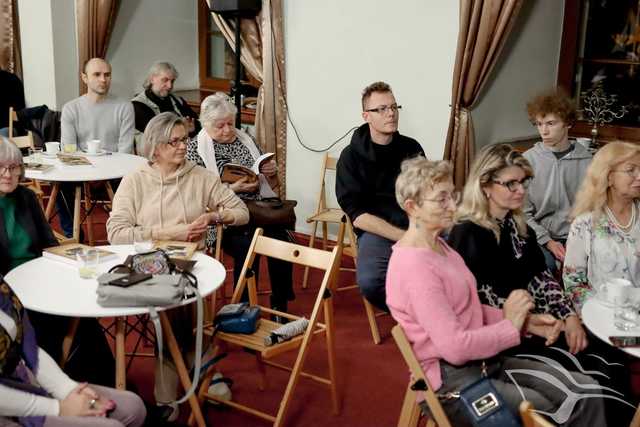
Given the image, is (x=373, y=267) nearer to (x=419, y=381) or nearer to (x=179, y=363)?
(x=179, y=363)

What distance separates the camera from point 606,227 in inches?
123

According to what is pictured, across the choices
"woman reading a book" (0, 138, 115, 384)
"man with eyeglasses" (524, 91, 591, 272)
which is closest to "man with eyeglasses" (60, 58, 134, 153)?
Result: "woman reading a book" (0, 138, 115, 384)

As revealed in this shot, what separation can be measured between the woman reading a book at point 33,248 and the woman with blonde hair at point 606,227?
2.03m

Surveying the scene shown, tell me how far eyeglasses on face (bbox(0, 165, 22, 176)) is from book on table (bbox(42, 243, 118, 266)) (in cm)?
34

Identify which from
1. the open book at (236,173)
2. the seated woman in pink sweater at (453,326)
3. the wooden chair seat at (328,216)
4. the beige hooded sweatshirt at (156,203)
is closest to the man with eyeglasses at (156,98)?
the wooden chair seat at (328,216)

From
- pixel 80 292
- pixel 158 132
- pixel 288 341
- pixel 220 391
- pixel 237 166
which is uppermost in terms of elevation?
pixel 158 132

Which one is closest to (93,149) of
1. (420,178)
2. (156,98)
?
(156,98)

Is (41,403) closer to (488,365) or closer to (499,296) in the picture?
(488,365)

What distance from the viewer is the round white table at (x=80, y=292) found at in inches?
100

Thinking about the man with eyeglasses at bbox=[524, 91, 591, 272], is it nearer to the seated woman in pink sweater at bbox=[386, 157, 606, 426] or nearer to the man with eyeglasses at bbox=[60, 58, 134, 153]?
the seated woman in pink sweater at bbox=[386, 157, 606, 426]

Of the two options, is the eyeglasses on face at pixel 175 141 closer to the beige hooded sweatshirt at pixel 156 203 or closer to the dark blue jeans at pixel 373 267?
the beige hooded sweatshirt at pixel 156 203

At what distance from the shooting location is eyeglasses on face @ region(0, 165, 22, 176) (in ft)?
9.57

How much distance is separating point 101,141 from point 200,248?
2.23m

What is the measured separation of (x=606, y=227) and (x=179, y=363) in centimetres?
184
